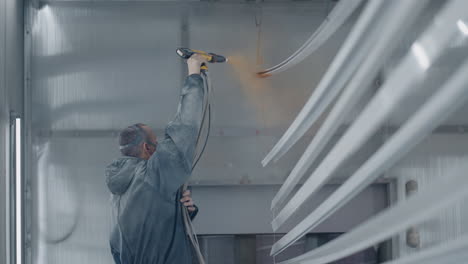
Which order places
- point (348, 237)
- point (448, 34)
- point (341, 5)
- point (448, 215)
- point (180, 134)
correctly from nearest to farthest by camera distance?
point (448, 34)
point (348, 237)
point (341, 5)
point (180, 134)
point (448, 215)

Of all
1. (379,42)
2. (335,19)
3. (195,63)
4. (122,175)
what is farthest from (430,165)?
(379,42)

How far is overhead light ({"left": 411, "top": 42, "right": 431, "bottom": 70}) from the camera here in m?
0.75

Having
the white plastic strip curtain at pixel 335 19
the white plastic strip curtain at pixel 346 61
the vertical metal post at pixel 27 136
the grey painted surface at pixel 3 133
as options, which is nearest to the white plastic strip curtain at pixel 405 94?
the white plastic strip curtain at pixel 346 61

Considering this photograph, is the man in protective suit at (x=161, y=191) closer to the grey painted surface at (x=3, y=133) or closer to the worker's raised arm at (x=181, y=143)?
the worker's raised arm at (x=181, y=143)

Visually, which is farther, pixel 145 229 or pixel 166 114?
pixel 166 114

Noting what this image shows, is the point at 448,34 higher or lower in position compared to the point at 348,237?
higher

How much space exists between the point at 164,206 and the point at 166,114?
78cm

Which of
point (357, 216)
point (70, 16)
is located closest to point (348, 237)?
point (357, 216)

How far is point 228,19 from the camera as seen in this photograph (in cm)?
290

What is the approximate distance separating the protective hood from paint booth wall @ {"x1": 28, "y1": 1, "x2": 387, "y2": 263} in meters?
0.59

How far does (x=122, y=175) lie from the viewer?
223cm

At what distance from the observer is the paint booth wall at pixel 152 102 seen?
9.36 feet

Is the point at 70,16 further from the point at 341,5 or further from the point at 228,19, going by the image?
the point at 341,5

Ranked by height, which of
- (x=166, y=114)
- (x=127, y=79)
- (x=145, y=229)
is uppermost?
(x=127, y=79)
